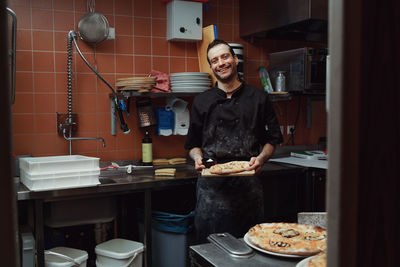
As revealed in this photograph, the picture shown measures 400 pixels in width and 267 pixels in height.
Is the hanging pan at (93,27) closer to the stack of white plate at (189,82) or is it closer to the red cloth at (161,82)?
the red cloth at (161,82)

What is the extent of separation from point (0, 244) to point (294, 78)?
3.71 metres

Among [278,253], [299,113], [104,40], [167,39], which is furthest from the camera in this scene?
[299,113]

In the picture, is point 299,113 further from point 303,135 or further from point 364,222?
point 364,222

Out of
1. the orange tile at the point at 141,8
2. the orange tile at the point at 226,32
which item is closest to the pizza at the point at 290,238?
the orange tile at the point at 141,8

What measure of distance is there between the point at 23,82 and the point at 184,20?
1497 mm

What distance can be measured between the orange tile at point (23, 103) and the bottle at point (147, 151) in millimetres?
971

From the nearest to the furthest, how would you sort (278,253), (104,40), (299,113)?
(278,253), (104,40), (299,113)

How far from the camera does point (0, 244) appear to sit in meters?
0.52

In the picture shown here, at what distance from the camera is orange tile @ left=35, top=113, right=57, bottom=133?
133 inches

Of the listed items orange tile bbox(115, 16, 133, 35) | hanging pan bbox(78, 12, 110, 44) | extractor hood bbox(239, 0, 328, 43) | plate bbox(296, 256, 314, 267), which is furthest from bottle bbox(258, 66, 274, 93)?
plate bbox(296, 256, 314, 267)

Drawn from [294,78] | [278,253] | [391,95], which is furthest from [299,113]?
[391,95]

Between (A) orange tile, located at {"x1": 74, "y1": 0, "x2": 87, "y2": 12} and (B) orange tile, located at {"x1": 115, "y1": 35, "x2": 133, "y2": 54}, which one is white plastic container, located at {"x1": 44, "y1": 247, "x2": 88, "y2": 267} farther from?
(A) orange tile, located at {"x1": 74, "y1": 0, "x2": 87, "y2": 12}

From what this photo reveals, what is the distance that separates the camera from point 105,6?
3.61 m

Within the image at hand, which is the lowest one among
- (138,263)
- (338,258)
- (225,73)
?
(138,263)
